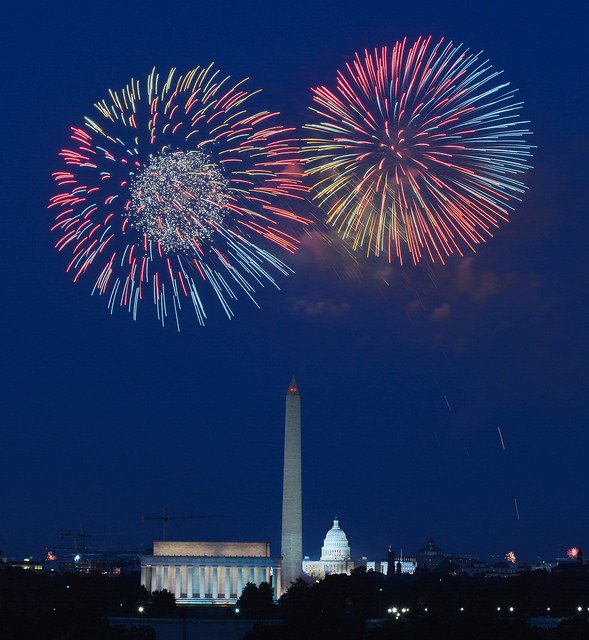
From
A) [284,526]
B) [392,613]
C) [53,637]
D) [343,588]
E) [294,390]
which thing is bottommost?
[53,637]

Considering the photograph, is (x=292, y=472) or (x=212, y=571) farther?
(x=212, y=571)

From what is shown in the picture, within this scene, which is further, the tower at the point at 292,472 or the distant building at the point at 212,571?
the distant building at the point at 212,571

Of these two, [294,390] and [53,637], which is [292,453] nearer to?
[294,390]

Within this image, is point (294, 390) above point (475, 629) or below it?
above

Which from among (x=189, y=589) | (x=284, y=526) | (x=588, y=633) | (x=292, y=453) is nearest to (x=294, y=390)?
(x=292, y=453)

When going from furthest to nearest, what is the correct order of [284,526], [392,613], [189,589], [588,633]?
[189,589] → [284,526] → [392,613] → [588,633]

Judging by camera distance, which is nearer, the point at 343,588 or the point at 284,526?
the point at 343,588

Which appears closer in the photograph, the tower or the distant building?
the tower

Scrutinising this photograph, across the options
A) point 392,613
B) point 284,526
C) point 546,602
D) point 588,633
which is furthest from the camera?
point 284,526
